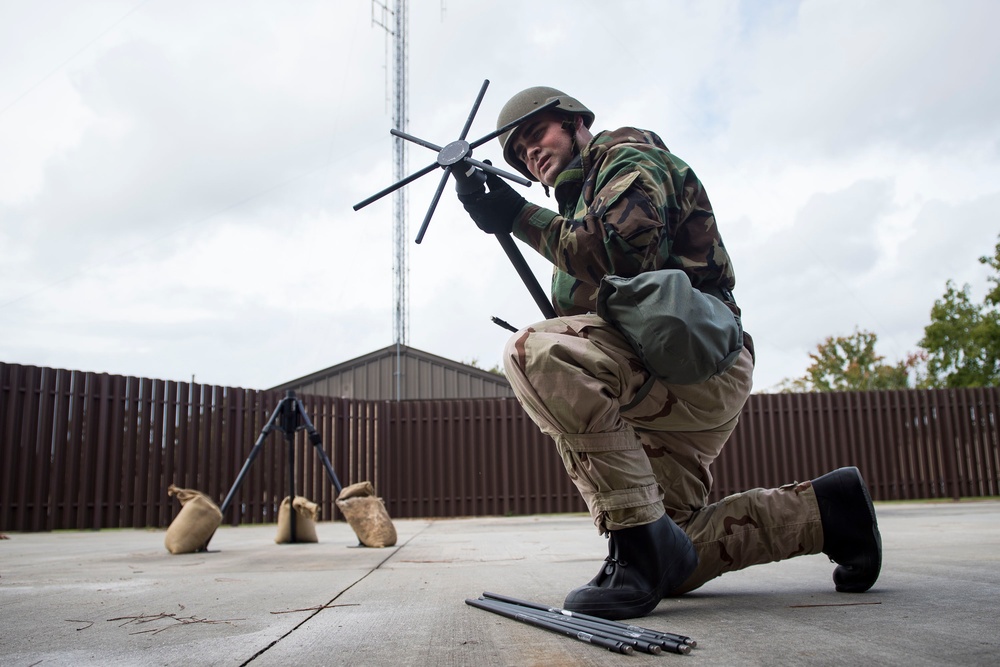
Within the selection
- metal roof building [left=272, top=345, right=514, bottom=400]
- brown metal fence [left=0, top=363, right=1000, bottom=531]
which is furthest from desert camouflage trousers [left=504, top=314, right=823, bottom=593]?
metal roof building [left=272, top=345, right=514, bottom=400]

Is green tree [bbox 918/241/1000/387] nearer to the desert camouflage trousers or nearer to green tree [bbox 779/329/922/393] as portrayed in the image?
green tree [bbox 779/329/922/393]

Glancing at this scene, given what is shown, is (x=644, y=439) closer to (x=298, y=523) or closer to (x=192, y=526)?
(x=192, y=526)

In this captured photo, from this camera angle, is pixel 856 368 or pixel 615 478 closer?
pixel 615 478

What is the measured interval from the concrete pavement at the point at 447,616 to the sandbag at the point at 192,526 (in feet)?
3.59

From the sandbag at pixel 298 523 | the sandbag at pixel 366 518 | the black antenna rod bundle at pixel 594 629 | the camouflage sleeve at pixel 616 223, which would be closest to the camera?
the black antenna rod bundle at pixel 594 629

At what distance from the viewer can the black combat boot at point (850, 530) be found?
163cm

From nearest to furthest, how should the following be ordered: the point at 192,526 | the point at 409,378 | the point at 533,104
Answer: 1. the point at 533,104
2. the point at 192,526
3. the point at 409,378

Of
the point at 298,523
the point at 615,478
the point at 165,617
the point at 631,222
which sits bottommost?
the point at 298,523

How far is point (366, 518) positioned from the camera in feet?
14.0

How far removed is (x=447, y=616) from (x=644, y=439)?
684 millimetres

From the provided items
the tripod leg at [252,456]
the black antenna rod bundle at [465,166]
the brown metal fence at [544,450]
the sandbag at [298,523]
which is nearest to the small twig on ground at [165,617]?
the black antenna rod bundle at [465,166]

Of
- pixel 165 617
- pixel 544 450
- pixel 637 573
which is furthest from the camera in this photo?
pixel 544 450

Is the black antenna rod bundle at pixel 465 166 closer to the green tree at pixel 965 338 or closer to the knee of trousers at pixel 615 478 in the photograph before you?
the knee of trousers at pixel 615 478

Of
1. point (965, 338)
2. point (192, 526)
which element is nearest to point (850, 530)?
point (192, 526)
